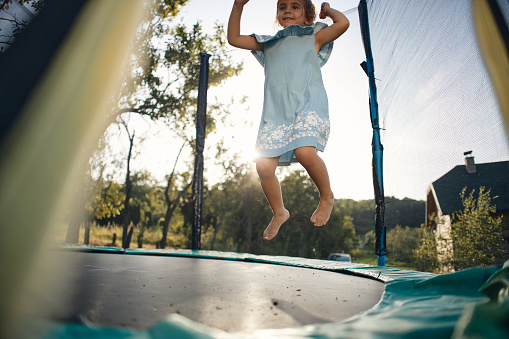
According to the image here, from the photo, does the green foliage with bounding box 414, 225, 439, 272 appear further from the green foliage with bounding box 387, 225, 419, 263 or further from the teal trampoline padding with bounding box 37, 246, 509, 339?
the teal trampoline padding with bounding box 37, 246, 509, 339

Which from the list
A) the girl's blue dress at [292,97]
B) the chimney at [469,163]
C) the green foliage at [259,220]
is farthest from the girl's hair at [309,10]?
the green foliage at [259,220]

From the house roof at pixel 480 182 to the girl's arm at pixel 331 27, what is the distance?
3.41 ft

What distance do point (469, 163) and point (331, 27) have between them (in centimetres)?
121

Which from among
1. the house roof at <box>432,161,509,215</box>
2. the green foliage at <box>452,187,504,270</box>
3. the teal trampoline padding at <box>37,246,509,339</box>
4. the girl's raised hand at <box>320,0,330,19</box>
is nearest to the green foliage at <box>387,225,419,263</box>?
the green foliage at <box>452,187,504,270</box>

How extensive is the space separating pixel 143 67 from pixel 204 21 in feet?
5.51

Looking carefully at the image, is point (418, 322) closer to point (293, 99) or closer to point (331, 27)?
point (293, 99)

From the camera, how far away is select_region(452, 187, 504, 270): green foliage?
263 cm

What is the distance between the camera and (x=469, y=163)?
2055mm

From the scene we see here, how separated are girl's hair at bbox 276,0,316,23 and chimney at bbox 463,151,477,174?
1145 mm

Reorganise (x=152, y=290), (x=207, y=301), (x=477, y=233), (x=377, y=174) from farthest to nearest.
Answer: (x=477, y=233), (x=377, y=174), (x=152, y=290), (x=207, y=301)

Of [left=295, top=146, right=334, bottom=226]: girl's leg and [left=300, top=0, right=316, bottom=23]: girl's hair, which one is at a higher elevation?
[left=300, top=0, right=316, bottom=23]: girl's hair

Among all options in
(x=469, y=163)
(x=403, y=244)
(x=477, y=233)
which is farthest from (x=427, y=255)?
(x=469, y=163)

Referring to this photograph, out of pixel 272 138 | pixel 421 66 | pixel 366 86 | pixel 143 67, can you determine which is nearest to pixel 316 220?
pixel 272 138

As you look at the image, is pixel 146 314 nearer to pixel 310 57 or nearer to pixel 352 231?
pixel 310 57
